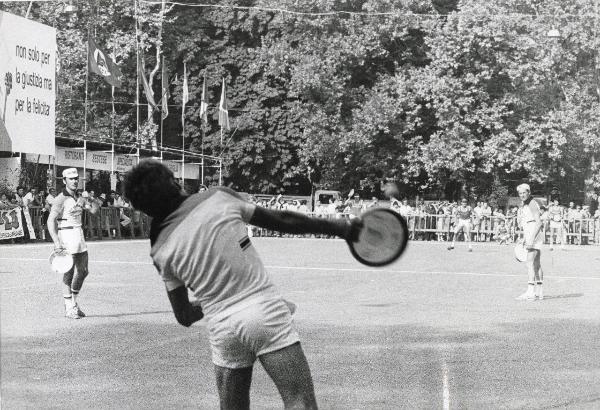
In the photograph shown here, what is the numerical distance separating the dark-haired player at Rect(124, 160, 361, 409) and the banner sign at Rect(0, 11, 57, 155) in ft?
83.4

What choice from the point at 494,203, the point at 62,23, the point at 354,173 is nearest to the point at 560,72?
the point at 494,203

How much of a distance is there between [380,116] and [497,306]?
110 feet

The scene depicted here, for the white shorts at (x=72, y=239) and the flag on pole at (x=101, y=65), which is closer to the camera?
the white shorts at (x=72, y=239)

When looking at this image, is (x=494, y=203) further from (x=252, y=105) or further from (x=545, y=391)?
(x=545, y=391)

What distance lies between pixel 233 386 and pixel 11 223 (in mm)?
27308

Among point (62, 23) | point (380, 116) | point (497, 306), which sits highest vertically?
point (62, 23)

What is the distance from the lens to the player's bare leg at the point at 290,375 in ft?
15.2

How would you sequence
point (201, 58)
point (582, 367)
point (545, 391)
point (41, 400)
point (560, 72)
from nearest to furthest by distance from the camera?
point (41, 400)
point (545, 391)
point (582, 367)
point (560, 72)
point (201, 58)

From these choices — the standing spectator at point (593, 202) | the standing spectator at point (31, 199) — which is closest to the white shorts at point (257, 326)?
the standing spectator at point (31, 199)

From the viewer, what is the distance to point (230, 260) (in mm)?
4637

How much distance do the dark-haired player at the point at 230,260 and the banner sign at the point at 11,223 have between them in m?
26.6

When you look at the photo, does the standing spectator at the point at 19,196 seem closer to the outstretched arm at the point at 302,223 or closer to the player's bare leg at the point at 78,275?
the player's bare leg at the point at 78,275

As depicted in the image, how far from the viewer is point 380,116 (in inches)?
1918

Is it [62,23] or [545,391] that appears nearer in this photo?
[545,391]
